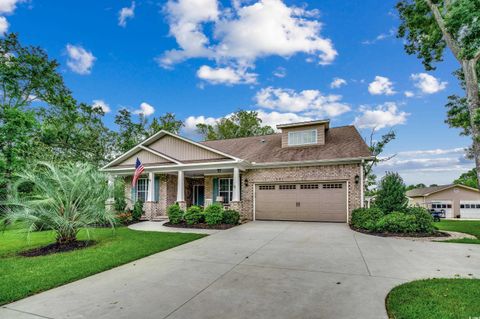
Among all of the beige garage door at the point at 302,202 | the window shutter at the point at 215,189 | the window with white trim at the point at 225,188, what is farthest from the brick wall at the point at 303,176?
the window shutter at the point at 215,189

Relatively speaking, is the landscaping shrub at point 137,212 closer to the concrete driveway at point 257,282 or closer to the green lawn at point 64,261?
the green lawn at point 64,261

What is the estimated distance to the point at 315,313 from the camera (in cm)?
335

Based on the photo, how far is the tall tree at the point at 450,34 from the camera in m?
6.90

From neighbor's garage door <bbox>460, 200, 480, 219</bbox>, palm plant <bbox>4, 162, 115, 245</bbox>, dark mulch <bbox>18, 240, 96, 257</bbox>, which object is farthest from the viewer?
neighbor's garage door <bbox>460, 200, 480, 219</bbox>

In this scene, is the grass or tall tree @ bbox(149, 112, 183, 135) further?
tall tree @ bbox(149, 112, 183, 135)

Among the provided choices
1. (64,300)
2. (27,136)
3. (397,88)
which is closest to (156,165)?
(27,136)

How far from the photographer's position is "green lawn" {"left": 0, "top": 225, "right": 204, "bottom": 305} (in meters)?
4.61

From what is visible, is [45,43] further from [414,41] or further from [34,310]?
[414,41]

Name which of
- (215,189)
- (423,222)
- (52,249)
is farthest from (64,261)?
(423,222)

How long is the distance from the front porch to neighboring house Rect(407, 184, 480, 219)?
29744mm

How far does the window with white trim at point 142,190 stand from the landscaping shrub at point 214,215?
6.56m

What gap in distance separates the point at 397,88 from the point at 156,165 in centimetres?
1634

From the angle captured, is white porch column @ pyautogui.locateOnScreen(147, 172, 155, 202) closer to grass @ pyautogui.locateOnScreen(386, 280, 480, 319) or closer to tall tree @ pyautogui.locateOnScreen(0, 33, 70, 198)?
tall tree @ pyautogui.locateOnScreen(0, 33, 70, 198)

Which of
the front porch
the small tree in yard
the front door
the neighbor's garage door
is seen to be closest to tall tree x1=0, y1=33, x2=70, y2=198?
the front porch
